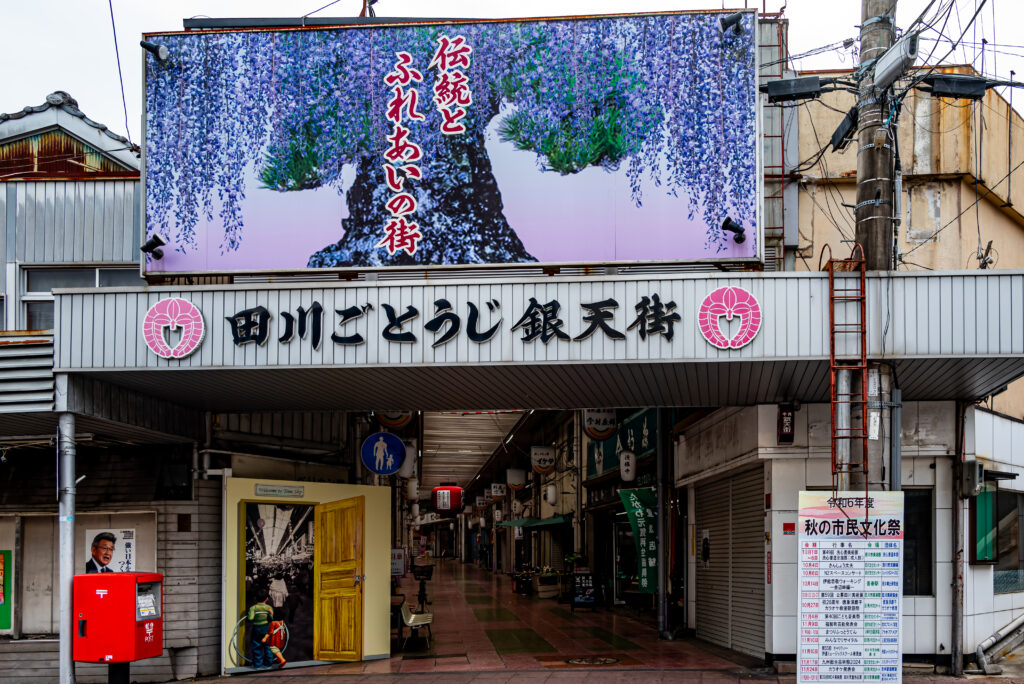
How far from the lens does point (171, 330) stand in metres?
11.7

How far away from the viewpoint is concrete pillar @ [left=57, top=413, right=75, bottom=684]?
11.2m

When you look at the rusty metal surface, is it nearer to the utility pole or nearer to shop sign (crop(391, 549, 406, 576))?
shop sign (crop(391, 549, 406, 576))

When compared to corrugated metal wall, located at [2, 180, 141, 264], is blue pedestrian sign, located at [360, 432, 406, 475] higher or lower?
lower

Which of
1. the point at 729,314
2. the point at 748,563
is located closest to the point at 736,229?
the point at 729,314

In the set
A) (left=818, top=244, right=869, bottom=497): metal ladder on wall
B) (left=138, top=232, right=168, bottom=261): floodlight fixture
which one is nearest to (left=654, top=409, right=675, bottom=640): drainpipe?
(left=818, top=244, right=869, bottom=497): metal ladder on wall

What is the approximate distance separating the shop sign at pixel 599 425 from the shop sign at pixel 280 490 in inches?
311

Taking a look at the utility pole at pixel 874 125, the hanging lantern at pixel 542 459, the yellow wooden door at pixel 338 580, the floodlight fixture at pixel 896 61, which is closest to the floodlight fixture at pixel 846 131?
the utility pole at pixel 874 125

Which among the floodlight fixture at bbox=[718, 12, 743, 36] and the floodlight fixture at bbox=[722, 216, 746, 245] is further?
the floodlight fixture at bbox=[718, 12, 743, 36]

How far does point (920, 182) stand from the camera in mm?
14367

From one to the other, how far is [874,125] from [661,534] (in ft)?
29.5

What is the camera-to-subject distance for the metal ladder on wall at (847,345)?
1056cm

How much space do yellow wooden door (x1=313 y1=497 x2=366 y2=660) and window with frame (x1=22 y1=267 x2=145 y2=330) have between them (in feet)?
13.8

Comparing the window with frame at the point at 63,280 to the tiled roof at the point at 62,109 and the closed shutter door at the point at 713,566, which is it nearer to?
the tiled roof at the point at 62,109

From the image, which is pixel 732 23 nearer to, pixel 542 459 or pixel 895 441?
pixel 895 441
